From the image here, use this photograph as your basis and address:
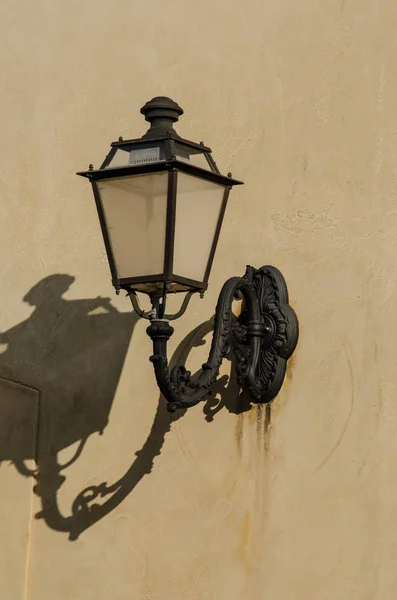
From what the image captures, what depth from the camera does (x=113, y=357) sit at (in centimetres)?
570

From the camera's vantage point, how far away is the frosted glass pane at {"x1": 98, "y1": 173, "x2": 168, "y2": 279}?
4918 millimetres

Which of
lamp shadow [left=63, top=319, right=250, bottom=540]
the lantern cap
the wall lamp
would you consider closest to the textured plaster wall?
lamp shadow [left=63, top=319, right=250, bottom=540]

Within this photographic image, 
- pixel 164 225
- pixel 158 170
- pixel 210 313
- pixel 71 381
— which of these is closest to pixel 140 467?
pixel 71 381

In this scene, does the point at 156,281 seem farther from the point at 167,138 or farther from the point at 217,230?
the point at 167,138

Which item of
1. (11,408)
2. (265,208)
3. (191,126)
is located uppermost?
(191,126)

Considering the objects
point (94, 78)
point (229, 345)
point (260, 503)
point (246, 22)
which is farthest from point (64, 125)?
point (260, 503)

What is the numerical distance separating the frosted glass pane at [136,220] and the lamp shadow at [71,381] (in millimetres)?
637

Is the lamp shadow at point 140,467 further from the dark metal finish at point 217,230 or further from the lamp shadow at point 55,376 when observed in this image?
the dark metal finish at point 217,230

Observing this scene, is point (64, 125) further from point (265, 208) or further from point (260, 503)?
point (260, 503)

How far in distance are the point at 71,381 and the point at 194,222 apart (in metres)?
1.01

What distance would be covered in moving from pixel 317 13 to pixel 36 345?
4.96ft

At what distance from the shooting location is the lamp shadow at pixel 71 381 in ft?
18.2

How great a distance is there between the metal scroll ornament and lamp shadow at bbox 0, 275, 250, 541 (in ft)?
0.80

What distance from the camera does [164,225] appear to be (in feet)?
16.1
